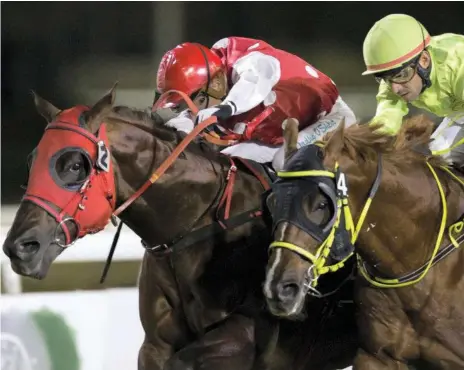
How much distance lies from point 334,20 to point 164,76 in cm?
368

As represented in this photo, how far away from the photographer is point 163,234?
3.20 m

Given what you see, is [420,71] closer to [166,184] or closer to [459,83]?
[459,83]

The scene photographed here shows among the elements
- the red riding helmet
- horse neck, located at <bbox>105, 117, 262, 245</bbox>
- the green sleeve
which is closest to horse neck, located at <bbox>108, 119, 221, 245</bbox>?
horse neck, located at <bbox>105, 117, 262, 245</bbox>

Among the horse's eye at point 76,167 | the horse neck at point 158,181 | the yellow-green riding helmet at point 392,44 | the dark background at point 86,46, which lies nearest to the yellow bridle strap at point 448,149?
the yellow-green riding helmet at point 392,44

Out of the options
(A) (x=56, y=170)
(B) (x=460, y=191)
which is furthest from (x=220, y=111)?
(B) (x=460, y=191)

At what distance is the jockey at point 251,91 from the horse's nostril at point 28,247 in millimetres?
746

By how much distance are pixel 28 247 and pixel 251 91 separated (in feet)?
3.09

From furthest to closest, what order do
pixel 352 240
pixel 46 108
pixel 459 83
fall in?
pixel 459 83 < pixel 46 108 < pixel 352 240

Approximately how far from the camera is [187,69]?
3500 mm

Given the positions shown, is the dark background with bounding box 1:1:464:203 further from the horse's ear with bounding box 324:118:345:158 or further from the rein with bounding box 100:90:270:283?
the horse's ear with bounding box 324:118:345:158

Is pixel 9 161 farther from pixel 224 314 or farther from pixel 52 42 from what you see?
pixel 224 314

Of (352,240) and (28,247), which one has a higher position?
(352,240)

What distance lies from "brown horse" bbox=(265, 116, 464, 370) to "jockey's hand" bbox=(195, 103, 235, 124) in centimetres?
54

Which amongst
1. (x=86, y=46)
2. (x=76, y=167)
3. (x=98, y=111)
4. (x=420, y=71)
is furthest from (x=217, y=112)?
(x=86, y=46)
